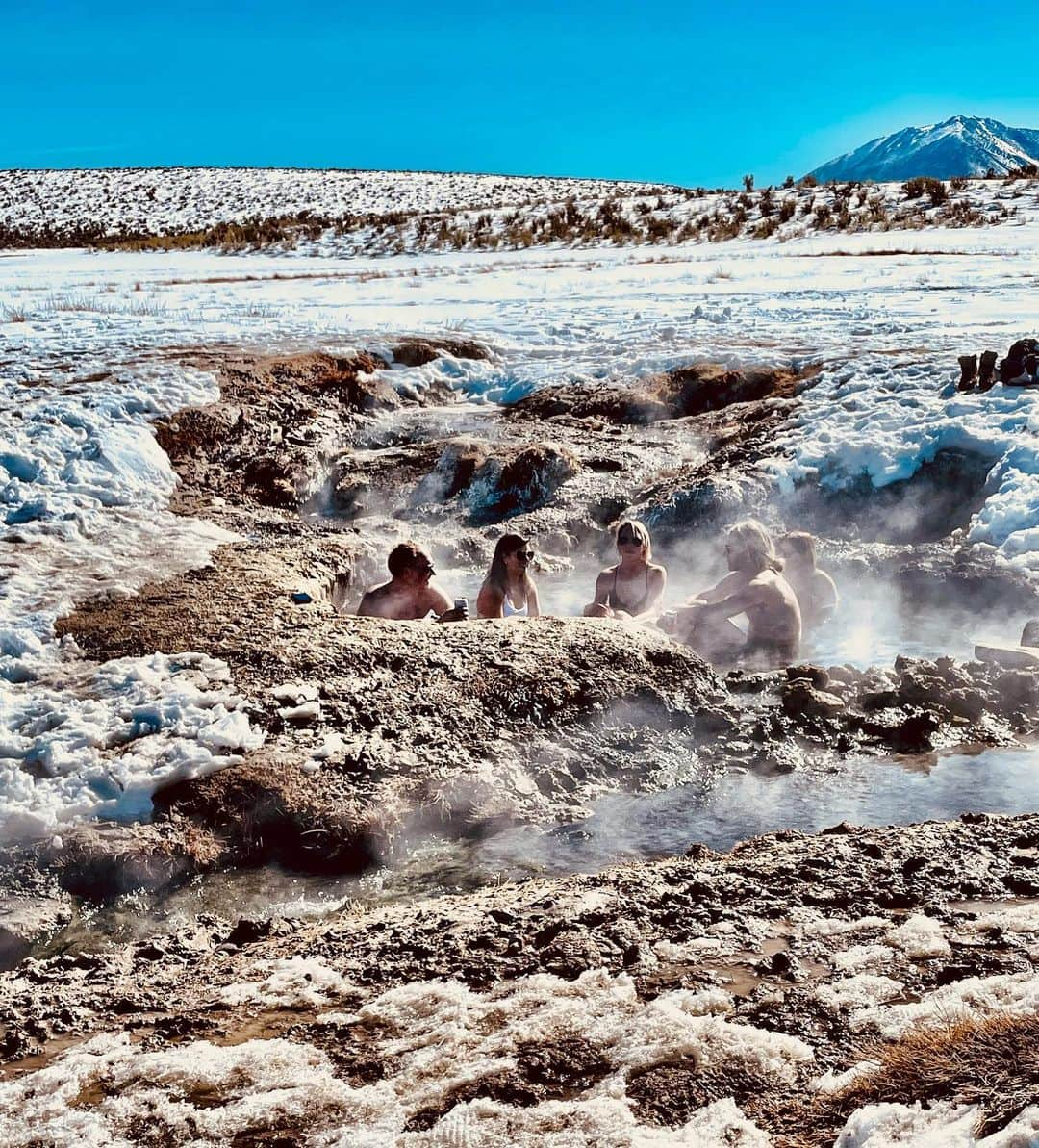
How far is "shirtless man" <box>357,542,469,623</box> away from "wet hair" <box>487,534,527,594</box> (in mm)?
452

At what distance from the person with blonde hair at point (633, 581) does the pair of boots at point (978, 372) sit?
4.52 m

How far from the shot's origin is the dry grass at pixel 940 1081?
92.9 inches

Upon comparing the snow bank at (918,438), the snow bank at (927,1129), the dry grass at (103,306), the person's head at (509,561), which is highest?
the dry grass at (103,306)

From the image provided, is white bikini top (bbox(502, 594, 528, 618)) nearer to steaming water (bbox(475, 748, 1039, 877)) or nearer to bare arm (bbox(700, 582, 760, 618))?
bare arm (bbox(700, 582, 760, 618))

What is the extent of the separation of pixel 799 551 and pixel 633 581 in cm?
134

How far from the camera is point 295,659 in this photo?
5.79m

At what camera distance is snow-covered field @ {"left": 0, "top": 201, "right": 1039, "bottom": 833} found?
5316mm

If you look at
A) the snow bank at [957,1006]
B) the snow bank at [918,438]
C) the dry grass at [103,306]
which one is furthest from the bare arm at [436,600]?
the dry grass at [103,306]

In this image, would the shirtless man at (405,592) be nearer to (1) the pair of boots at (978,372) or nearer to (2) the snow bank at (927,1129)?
(2) the snow bank at (927,1129)

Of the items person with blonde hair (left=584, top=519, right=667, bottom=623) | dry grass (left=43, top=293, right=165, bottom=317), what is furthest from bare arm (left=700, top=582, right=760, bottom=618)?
dry grass (left=43, top=293, right=165, bottom=317)

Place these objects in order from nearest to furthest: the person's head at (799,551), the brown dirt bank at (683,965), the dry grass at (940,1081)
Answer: the dry grass at (940,1081) < the brown dirt bank at (683,965) < the person's head at (799,551)

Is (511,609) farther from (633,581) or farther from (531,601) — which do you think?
(633,581)

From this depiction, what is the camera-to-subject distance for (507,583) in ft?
24.2

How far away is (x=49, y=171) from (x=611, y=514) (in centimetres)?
5252
